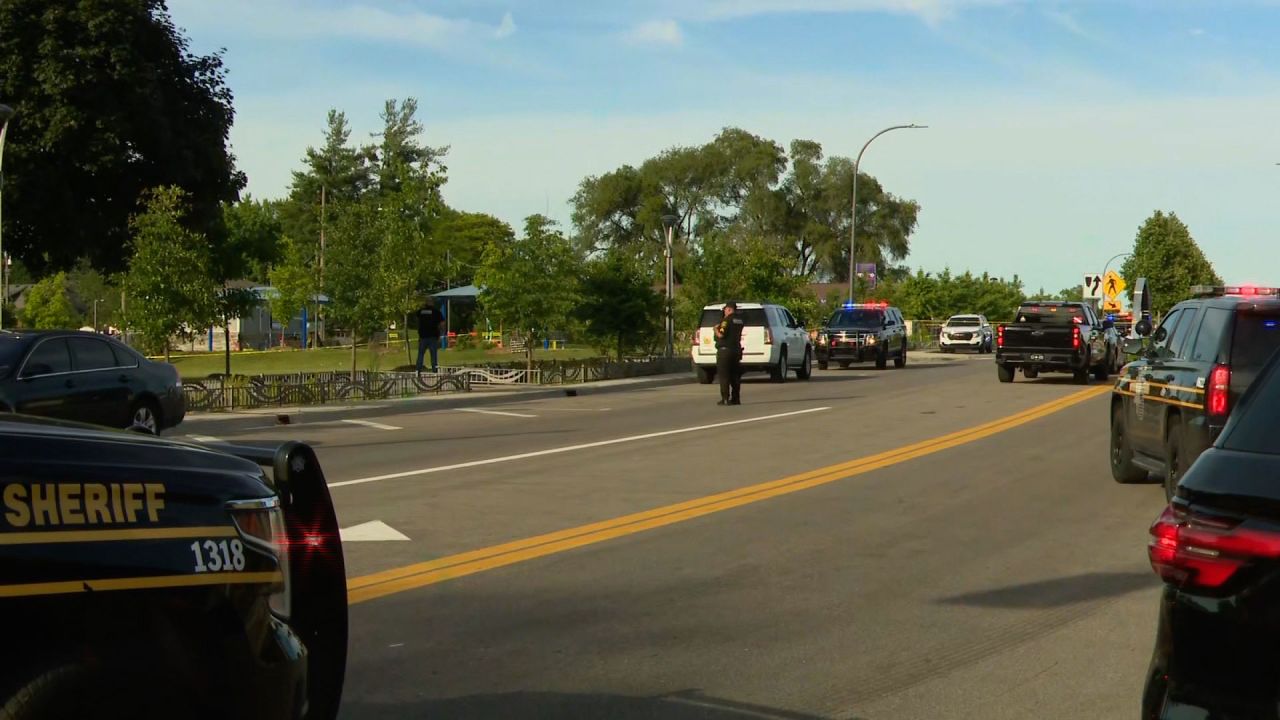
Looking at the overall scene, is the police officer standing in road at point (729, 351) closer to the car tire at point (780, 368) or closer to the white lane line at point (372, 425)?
the white lane line at point (372, 425)

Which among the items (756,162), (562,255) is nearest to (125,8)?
(562,255)

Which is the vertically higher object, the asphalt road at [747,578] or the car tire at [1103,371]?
the car tire at [1103,371]

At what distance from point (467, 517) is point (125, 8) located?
103 feet

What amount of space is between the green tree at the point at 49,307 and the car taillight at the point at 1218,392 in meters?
76.6

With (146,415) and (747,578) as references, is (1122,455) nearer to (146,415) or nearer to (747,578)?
(747,578)

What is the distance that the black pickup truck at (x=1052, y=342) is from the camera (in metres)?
32.4

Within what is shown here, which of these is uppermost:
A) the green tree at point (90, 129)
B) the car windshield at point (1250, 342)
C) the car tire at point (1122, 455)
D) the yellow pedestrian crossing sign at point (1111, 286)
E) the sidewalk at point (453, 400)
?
the green tree at point (90, 129)

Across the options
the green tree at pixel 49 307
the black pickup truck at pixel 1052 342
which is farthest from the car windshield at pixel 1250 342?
the green tree at pixel 49 307

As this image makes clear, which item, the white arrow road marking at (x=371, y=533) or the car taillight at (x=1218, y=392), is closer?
the white arrow road marking at (x=371, y=533)

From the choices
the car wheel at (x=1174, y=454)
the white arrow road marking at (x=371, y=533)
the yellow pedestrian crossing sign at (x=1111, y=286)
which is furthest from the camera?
the yellow pedestrian crossing sign at (x=1111, y=286)

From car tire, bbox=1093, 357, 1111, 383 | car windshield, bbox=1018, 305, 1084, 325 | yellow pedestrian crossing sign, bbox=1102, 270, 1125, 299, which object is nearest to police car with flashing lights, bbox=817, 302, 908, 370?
car tire, bbox=1093, 357, 1111, 383

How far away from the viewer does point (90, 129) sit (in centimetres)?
3791

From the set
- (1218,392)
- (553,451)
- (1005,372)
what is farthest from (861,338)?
(1218,392)

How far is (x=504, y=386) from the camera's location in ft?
109
